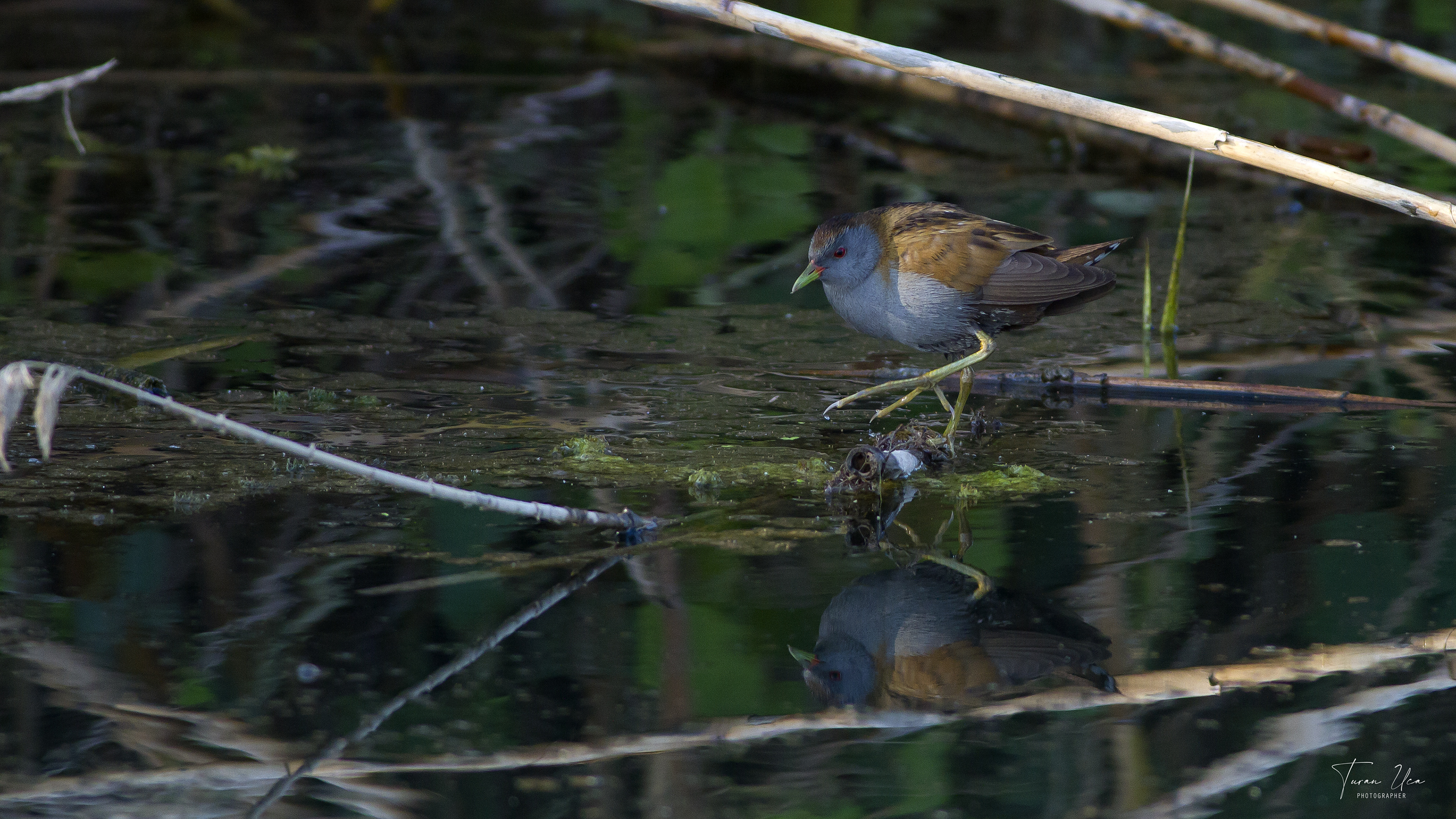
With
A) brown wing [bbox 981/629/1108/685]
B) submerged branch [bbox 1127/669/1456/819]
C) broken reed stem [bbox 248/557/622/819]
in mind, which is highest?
submerged branch [bbox 1127/669/1456/819]

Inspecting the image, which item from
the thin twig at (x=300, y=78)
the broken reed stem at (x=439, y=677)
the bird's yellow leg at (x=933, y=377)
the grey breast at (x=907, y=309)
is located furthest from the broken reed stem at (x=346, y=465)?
the thin twig at (x=300, y=78)

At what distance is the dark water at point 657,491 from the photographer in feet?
6.96

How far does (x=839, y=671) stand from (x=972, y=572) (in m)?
0.47

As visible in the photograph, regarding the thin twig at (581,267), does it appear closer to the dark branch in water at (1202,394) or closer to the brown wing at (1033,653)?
the dark branch in water at (1202,394)

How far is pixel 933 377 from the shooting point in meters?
3.56

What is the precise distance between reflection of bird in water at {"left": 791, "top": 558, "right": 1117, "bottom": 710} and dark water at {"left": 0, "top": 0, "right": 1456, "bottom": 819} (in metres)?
0.04

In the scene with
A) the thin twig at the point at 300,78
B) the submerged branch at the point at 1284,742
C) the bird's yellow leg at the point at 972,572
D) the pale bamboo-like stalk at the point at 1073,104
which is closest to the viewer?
the submerged branch at the point at 1284,742

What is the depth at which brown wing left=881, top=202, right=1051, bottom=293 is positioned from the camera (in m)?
3.49

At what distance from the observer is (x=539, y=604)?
8.38ft

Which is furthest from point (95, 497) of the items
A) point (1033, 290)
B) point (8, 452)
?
point (1033, 290)

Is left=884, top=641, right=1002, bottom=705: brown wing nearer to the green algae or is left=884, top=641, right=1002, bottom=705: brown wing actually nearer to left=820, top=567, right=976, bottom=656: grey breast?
left=820, top=567, right=976, bottom=656: grey breast

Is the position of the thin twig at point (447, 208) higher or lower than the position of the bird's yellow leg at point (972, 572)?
lower

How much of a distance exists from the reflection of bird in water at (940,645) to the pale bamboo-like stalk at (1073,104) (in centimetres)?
114

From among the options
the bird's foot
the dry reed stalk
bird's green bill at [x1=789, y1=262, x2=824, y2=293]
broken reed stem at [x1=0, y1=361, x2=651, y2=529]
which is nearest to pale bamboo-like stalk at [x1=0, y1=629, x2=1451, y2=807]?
broken reed stem at [x1=0, y1=361, x2=651, y2=529]
